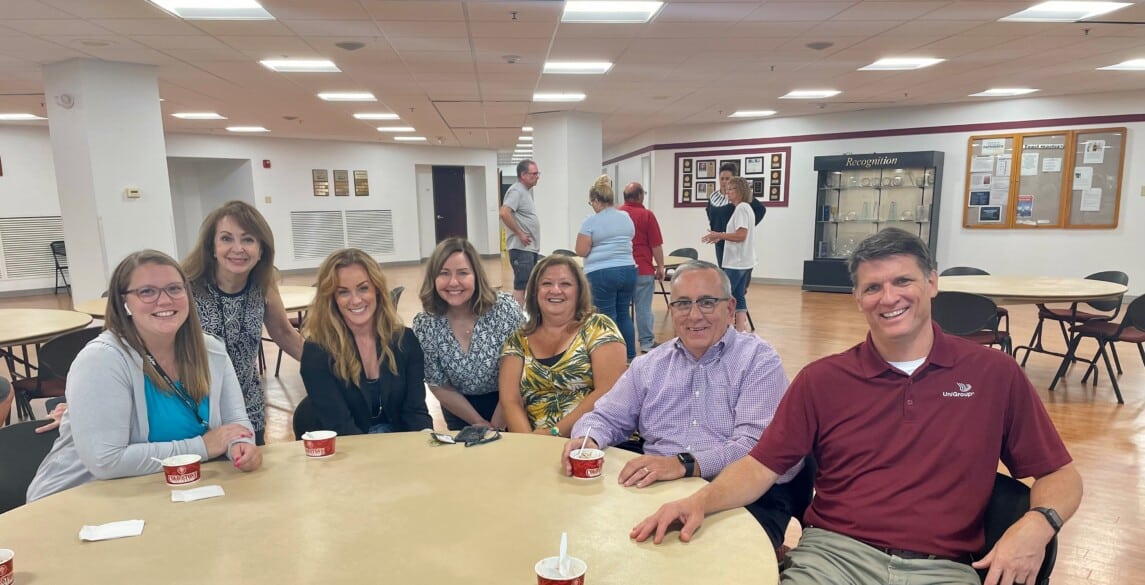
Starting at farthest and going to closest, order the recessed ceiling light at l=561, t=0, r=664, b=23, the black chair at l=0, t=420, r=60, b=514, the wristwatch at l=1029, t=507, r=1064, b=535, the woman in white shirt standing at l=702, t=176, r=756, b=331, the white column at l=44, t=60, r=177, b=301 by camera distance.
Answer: the woman in white shirt standing at l=702, t=176, r=756, b=331
the white column at l=44, t=60, r=177, b=301
the recessed ceiling light at l=561, t=0, r=664, b=23
the black chair at l=0, t=420, r=60, b=514
the wristwatch at l=1029, t=507, r=1064, b=535

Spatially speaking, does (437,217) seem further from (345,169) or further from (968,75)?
(968,75)

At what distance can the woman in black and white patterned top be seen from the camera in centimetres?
273

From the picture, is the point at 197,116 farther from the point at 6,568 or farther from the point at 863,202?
the point at 863,202


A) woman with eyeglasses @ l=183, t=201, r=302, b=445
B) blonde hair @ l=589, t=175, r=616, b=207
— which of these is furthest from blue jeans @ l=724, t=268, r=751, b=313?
woman with eyeglasses @ l=183, t=201, r=302, b=445

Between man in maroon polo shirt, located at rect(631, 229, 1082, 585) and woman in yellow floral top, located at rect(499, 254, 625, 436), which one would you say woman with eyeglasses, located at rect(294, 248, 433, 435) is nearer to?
woman in yellow floral top, located at rect(499, 254, 625, 436)

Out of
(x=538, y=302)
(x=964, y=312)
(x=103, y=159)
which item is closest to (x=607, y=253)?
(x=964, y=312)

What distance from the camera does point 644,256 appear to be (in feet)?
20.0

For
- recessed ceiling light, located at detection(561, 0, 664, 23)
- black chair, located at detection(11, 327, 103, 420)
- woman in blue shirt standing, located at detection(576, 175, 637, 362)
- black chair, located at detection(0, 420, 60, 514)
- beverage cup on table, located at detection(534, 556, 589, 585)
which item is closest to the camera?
beverage cup on table, located at detection(534, 556, 589, 585)

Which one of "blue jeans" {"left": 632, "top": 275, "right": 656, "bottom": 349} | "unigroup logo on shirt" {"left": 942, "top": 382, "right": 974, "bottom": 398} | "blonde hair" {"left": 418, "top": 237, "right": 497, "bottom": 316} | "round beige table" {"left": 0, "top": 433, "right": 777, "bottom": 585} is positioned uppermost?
"blonde hair" {"left": 418, "top": 237, "right": 497, "bottom": 316}

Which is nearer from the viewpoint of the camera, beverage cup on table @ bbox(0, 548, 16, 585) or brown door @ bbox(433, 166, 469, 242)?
beverage cup on table @ bbox(0, 548, 16, 585)

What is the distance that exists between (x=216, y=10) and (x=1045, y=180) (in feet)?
34.4

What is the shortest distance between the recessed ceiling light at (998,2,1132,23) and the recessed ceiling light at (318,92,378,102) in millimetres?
6903

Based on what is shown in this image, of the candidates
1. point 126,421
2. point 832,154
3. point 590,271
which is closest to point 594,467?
point 126,421

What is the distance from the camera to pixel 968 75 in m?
7.41
